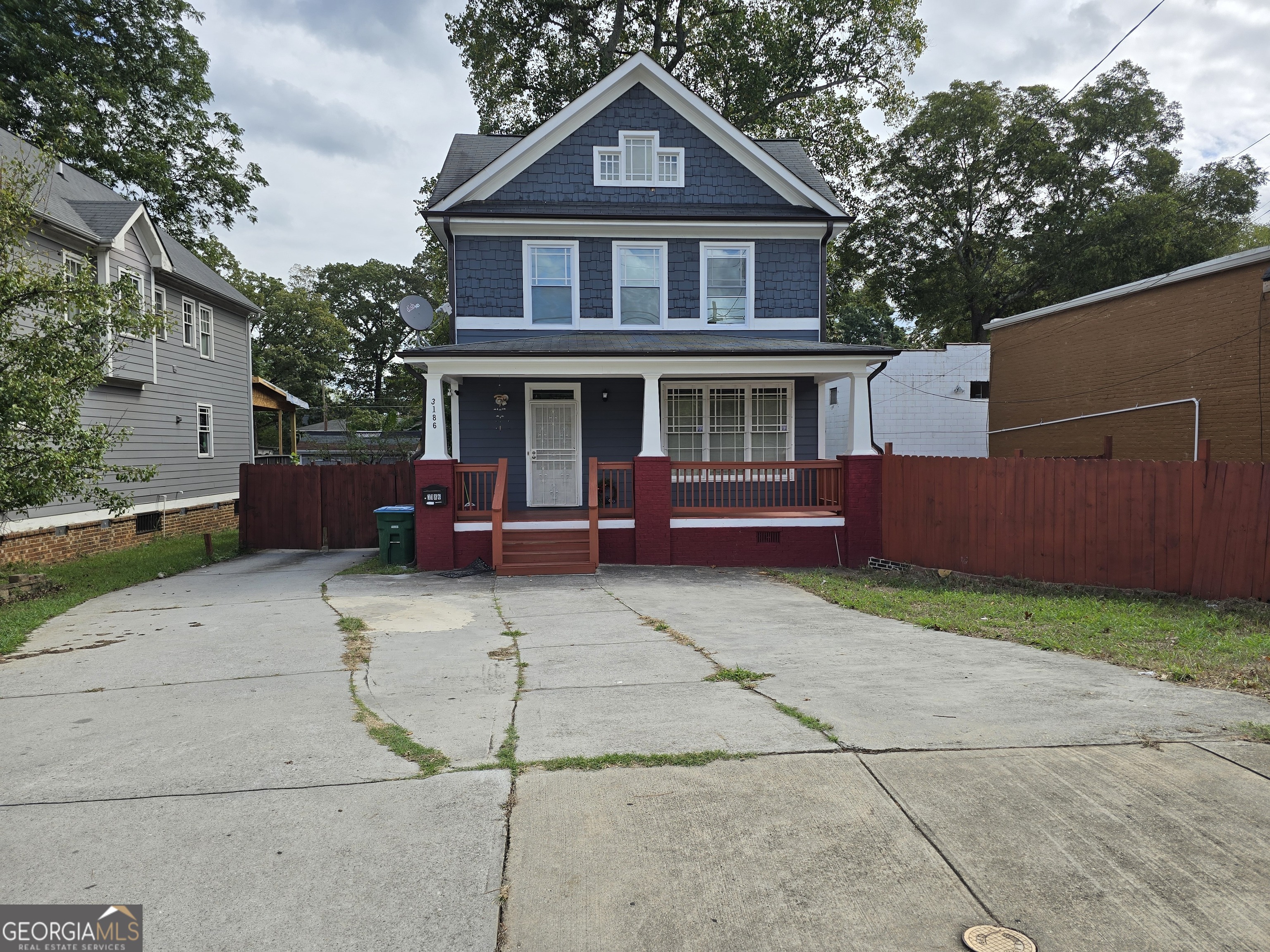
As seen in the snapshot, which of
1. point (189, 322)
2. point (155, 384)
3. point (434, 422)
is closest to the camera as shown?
point (434, 422)

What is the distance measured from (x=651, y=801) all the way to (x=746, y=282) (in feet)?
42.6

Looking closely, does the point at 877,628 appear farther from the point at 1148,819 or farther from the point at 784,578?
the point at 1148,819

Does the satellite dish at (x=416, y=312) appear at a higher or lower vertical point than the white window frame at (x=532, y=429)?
higher

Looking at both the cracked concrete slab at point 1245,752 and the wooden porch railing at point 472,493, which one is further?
the wooden porch railing at point 472,493

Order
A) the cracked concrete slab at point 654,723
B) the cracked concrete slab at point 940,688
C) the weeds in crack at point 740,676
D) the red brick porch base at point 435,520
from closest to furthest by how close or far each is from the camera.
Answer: the cracked concrete slab at point 654,723 → the cracked concrete slab at point 940,688 → the weeds in crack at point 740,676 → the red brick porch base at point 435,520

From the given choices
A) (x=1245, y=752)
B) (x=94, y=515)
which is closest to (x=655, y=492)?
(x=1245, y=752)

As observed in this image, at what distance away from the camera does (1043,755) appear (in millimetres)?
4105

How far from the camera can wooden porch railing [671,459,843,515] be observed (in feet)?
41.3

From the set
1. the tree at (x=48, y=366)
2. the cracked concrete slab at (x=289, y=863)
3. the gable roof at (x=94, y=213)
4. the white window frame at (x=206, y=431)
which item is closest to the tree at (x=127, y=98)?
the gable roof at (x=94, y=213)

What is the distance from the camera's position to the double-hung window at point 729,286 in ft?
49.5

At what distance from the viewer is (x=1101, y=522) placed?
921cm

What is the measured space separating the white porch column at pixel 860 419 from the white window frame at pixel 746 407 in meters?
2.23

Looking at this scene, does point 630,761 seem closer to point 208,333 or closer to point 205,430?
point 205,430

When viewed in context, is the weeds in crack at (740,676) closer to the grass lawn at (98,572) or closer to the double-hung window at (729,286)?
the grass lawn at (98,572)
